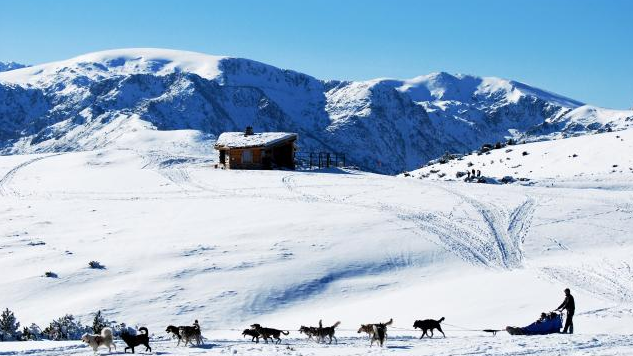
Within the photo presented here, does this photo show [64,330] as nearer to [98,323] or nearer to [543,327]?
[98,323]

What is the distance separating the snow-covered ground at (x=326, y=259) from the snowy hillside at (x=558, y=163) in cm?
310

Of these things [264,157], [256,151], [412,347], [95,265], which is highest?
[256,151]

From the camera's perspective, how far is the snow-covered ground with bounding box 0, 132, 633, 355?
24.1 metres

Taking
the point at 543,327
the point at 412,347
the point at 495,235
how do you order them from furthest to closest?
the point at 495,235 → the point at 543,327 → the point at 412,347

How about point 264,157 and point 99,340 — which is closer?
point 99,340

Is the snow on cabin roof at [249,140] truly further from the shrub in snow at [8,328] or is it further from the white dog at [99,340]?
the white dog at [99,340]

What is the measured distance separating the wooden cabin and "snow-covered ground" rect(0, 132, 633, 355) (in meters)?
9.88

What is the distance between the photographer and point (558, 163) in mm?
61906

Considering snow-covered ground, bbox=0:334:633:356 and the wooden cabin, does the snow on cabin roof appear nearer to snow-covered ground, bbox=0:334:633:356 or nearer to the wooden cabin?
the wooden cabin

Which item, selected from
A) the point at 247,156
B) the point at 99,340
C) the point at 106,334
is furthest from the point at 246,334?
the point at 247,156

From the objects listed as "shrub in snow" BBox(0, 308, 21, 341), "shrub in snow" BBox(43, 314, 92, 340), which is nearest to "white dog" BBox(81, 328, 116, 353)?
"shrub in snow" BBox(43, 314, 92, 340)

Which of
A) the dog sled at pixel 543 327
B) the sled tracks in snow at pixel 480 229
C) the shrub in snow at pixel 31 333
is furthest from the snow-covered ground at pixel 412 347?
the sled tracks in snow at pixel 480 229

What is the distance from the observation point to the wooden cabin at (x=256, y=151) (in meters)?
62.4

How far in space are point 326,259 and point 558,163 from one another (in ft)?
119
